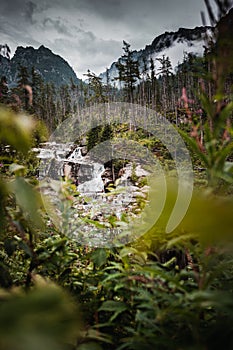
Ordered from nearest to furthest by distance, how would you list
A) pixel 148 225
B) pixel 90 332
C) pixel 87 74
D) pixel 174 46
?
pixel 90 332 → pixel 148 225 → pixel 87 74 → pixel 174 46

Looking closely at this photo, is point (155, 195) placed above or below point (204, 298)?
above

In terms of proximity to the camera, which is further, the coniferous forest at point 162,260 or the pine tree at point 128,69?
the pine tree at point 128,69

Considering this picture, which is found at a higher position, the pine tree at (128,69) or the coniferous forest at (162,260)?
the pine tree at (128,69)

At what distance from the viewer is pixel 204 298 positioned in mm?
710

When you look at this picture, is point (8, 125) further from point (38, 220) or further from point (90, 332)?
point (90, 332)

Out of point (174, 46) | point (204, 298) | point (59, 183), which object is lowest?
point (204, 298)

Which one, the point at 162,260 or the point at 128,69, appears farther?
the point at 128,69

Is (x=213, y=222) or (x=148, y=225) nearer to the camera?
(x=213, y=222)

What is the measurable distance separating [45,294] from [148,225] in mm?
819

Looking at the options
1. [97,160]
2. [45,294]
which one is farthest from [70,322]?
[97,160]

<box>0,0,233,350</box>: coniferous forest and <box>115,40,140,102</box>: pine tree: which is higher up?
<box>115,40,140,102</box>: pine tree

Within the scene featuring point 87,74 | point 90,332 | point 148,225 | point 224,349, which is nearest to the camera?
point 224,349

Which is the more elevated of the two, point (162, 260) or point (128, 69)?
point (128, 69)

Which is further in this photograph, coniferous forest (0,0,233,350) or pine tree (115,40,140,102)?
pine tree (115,40,140,102)
